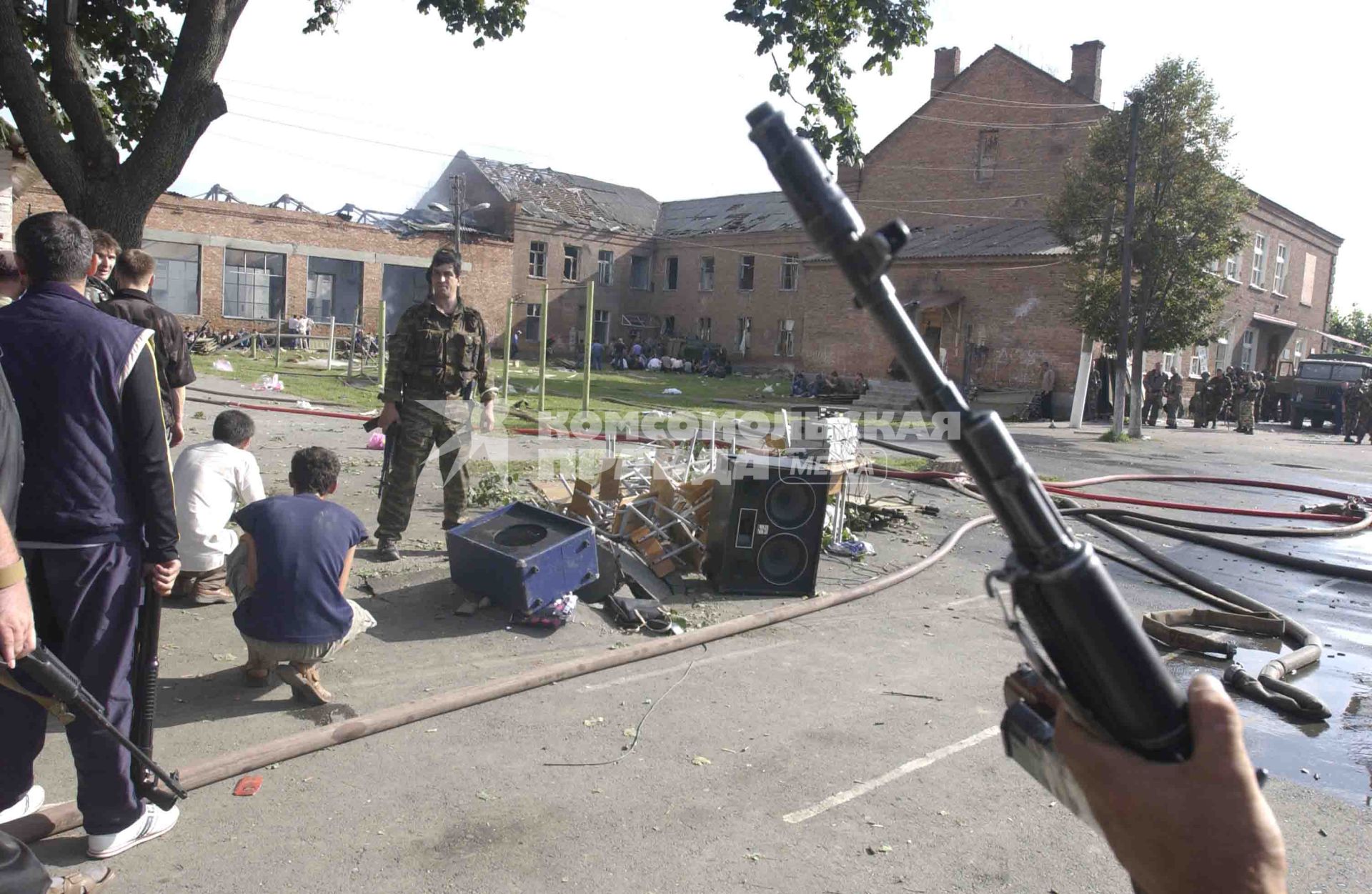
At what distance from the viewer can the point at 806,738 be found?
14.9 feet

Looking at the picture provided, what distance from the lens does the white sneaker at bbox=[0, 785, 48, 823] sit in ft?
10.6

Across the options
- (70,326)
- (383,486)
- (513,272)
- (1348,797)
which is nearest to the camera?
(70,326)

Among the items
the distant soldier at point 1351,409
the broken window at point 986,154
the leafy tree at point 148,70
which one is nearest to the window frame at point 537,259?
the broken window at point 986,154

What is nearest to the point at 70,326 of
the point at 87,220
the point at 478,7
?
the point at 87,220

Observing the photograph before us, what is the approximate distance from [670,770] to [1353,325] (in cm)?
7536

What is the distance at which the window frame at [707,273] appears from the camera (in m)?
50.0

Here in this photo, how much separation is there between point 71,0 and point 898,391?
89.0 feet

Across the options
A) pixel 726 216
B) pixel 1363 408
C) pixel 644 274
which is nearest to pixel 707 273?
pixel 726 216

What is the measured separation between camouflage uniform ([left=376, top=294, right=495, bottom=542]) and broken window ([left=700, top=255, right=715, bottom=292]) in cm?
4361

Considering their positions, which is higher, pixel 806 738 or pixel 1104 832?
pixel 1104 832

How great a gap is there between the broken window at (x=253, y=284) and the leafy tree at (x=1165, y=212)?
29.8 m

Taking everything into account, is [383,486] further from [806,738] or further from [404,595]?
[806,738]

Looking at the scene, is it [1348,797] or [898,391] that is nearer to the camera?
[1348,797]

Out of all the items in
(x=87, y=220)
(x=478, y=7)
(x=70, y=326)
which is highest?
(x=478, y=7)
